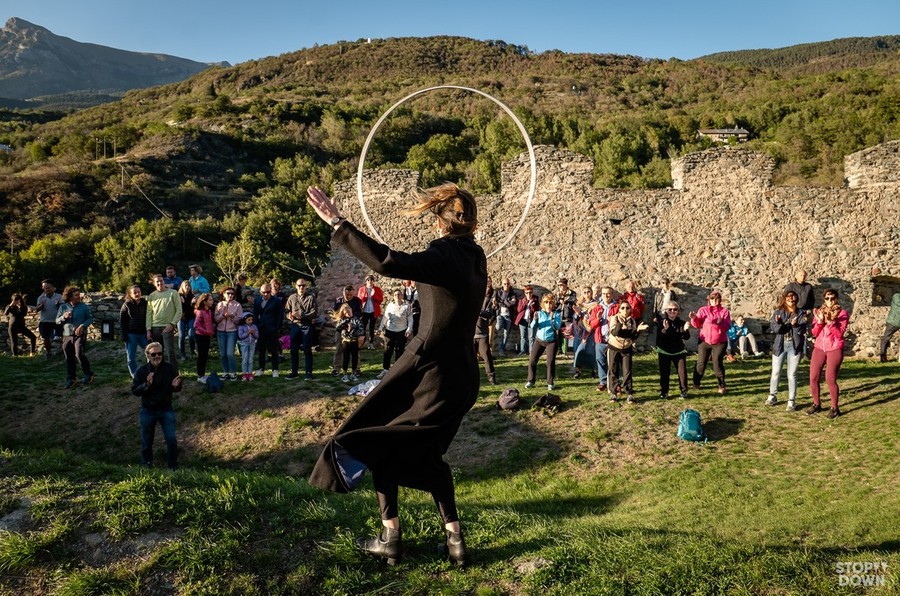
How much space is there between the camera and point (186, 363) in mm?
13664

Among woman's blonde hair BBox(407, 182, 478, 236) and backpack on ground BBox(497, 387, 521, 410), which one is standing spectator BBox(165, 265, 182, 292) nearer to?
backpack on ground BBox(497, 387, 521, 410)

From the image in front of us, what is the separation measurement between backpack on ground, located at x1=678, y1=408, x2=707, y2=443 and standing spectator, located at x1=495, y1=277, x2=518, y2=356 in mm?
6570

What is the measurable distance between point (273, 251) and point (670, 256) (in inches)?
972

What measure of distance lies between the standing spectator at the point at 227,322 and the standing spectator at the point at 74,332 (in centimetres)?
280

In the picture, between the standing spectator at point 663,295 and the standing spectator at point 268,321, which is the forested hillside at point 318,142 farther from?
the standing spectator at point 663,295

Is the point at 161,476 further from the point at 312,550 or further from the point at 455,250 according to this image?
the point at 455,250

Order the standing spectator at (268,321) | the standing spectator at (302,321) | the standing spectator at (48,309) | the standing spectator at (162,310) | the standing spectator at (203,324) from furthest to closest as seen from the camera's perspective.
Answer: the standing spectator at (48,309), the standing spectator at (268,321), the standing spectator at (302,321), the standing spectator at (203,324), the standing spectator at (162,310)

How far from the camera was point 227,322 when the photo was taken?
1173 centimetres

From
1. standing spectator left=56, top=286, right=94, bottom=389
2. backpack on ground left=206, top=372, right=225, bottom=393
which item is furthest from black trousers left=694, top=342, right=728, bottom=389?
standing spectator left=56, top=286, right=94, bottom=389

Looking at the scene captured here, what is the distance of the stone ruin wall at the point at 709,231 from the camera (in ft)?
50.0

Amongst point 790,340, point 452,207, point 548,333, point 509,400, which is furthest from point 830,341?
point 452,207

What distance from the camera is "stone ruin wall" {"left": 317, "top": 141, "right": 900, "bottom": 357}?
15.2 m

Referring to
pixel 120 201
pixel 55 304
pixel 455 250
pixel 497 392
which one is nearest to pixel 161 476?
pixel 455 250

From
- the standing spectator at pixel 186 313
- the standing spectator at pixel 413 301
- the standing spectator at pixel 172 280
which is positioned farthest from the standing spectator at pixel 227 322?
the standing spectator at pixel 413 301
